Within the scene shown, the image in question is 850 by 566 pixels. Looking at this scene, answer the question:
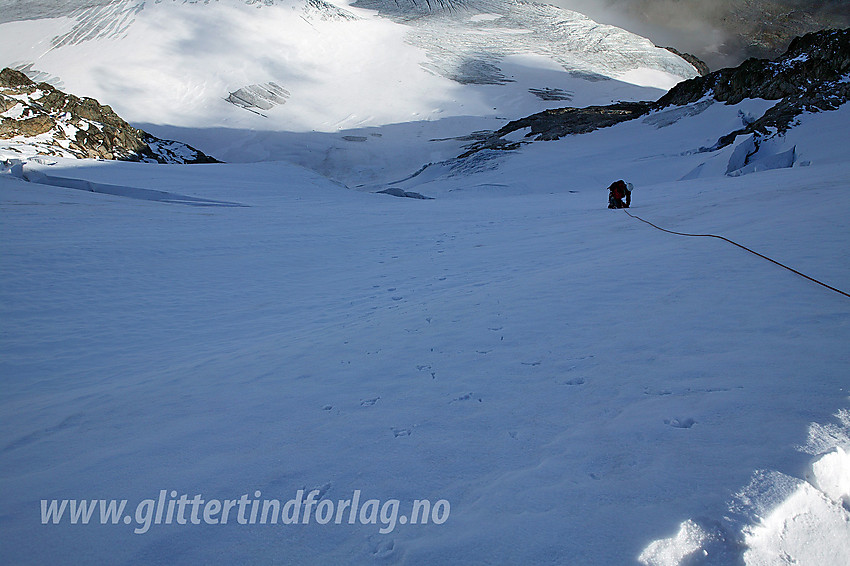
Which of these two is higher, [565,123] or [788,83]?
[788,83]

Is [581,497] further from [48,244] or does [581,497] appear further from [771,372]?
[48,244]

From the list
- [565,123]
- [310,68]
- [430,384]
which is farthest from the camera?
[310,68]

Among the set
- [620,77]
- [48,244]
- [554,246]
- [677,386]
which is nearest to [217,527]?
[677,386]

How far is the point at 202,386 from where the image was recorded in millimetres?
2709

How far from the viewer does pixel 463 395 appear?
2.22 metres

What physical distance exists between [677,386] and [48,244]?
24.0 feet

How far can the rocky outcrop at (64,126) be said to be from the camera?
2188cm

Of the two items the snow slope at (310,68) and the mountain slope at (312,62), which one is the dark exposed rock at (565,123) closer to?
the snow slope at (310,68)

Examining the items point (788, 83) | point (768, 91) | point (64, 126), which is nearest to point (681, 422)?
point (768, 91)

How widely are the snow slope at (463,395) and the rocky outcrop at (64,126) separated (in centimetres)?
2144

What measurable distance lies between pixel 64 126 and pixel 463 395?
98.4 ft

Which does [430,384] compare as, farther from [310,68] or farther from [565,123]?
[310,68]

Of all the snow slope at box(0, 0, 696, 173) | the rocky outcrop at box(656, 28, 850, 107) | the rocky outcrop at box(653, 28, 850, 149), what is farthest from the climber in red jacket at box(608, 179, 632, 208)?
the snow slope at box(0, 0, 696, 173)

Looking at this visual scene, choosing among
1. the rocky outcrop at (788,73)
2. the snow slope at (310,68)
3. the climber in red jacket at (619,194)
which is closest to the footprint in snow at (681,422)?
the climber in red jacket at (619,194)
